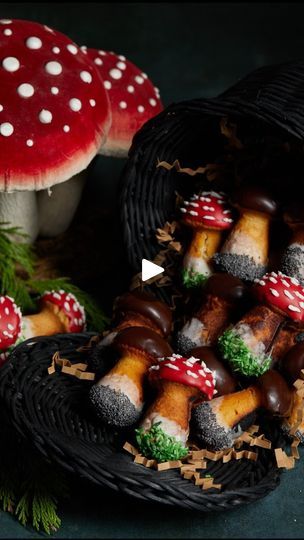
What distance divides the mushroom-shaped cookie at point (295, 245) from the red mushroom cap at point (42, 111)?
0.53 m

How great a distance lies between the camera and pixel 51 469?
5.98 feet

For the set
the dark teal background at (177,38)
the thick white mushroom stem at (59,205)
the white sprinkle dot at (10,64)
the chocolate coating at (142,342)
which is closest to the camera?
the chocolate coating at (142,342)

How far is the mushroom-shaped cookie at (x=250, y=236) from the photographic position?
Answer: 6.66 feet

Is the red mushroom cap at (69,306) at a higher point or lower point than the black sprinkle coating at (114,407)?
lower

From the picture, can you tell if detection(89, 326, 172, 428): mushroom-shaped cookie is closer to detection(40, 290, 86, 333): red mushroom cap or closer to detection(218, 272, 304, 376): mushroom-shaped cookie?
detection(218, 272, 304, 376): mushroom-shaped cookie

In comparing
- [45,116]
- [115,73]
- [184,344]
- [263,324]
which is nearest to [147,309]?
[184,344]

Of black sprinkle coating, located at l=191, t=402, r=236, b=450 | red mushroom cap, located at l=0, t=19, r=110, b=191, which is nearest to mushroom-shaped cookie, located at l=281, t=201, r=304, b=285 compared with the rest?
black sprinkle coating, located at l=191, t=402, r=236, b=450

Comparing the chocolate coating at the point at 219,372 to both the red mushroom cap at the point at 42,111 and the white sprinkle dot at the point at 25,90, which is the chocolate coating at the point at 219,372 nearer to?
the red mushroom cap at the point at 42,111

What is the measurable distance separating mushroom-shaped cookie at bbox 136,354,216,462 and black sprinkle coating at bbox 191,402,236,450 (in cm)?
3

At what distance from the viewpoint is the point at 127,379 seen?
179 centimetres

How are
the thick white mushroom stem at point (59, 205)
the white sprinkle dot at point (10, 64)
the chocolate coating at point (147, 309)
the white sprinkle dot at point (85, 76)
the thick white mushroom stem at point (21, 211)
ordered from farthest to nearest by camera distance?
the thick white mushroom stem at point (59, 205) < the thick white mushroom stem at point (21, 211) < the white sprinkle dot at point (85, 76) < the white sprinkle dot at point (10, 64) < the chocolate coating at point (147, 309)

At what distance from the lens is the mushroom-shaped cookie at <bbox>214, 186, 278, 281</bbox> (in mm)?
2029

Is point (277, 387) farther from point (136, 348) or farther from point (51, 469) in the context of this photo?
point (51, 469)

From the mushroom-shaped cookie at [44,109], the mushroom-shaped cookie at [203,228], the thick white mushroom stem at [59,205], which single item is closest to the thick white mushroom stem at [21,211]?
the thick white mushroom stem at [59,205]
